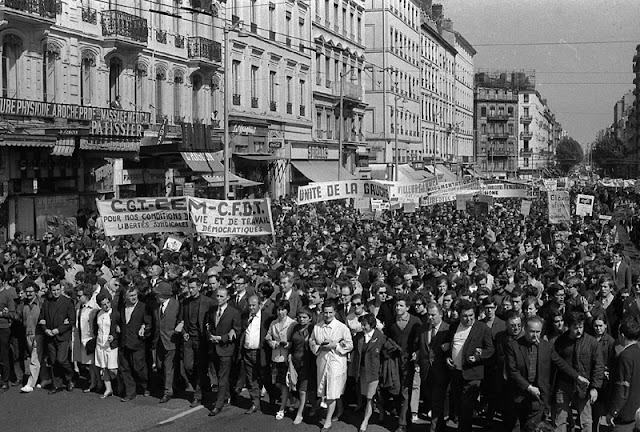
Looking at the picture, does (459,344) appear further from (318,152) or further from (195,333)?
(318,152)

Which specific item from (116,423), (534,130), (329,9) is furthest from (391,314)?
(534,130)

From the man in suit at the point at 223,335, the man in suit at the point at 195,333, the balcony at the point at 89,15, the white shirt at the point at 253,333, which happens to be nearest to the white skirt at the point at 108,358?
the man in suit at the point at 195,333

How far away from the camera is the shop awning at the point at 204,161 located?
34281 mm

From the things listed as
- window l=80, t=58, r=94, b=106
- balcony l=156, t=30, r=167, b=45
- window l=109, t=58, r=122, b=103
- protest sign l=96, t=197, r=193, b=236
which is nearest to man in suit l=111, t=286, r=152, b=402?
protest sign l=96, t=197, r=193, b=236

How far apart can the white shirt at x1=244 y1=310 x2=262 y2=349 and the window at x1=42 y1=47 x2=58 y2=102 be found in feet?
64.3

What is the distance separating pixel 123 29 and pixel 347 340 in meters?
23.6

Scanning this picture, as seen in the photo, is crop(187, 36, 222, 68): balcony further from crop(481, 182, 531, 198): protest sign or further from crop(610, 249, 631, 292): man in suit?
crop(610, 249, 631, 292): man in suit

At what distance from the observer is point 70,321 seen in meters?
12.4

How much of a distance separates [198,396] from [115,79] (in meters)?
22.6

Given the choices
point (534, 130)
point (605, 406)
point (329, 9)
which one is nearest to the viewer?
point (605, 406)

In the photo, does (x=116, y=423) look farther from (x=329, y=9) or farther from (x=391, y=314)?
(x=329, y=9)

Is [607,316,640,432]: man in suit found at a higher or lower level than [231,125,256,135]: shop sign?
lower

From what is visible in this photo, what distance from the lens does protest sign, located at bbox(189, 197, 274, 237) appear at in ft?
56.6

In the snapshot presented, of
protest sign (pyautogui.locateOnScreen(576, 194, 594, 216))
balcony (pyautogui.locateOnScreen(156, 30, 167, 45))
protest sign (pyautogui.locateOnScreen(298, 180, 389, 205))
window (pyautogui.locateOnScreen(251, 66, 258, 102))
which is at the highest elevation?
balcony (pyautogui.locateOnScreen(156, 30, 167, 45))
